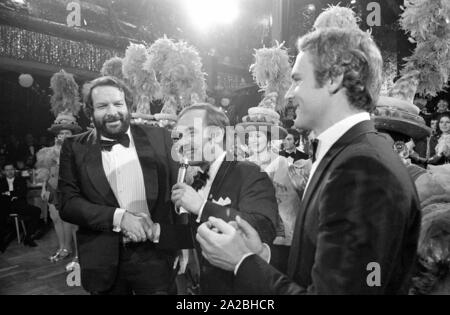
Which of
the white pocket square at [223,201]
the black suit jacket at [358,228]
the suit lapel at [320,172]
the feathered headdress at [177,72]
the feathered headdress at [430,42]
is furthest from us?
the feathered headdress at [177,72]

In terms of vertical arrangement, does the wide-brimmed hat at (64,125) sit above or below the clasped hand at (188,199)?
above

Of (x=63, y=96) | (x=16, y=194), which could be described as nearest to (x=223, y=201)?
(x=16, y=194)

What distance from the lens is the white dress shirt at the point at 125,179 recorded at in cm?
214

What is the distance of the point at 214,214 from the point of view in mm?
1583

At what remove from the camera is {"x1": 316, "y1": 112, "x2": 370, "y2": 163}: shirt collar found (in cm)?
108

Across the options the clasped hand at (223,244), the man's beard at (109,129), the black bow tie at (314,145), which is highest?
the man's beard at (109,129)

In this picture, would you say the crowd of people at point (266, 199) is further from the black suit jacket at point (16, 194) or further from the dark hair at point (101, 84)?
the black suit jacket at point (16, 194)

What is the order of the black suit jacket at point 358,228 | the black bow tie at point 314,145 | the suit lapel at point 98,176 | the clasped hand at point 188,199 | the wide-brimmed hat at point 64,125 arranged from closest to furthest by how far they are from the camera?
1. the black suit jacket at point 358,228
2. the black bow tie at point 314,145
3. the clasped hand at point 188,199
4. the suit lapel at point 98,176
5. the wide-brimmed hat at point 64,125

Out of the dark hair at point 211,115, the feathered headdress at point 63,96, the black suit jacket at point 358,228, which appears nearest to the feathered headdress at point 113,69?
the feathered headdress at point 63,96

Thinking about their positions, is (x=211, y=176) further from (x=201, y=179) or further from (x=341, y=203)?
(x=341, y=203)

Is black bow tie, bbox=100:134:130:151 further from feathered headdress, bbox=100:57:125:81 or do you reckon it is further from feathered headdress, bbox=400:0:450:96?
feathered headdress, bbox=100:57:125:81

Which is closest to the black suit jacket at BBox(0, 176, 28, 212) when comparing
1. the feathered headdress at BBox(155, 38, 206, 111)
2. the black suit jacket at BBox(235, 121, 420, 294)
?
the feathered headdress at BBox(155, 38, 206, 111)

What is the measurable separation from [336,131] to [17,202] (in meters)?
6.51

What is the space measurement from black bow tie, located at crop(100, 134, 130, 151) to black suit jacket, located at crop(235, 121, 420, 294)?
1.45m
